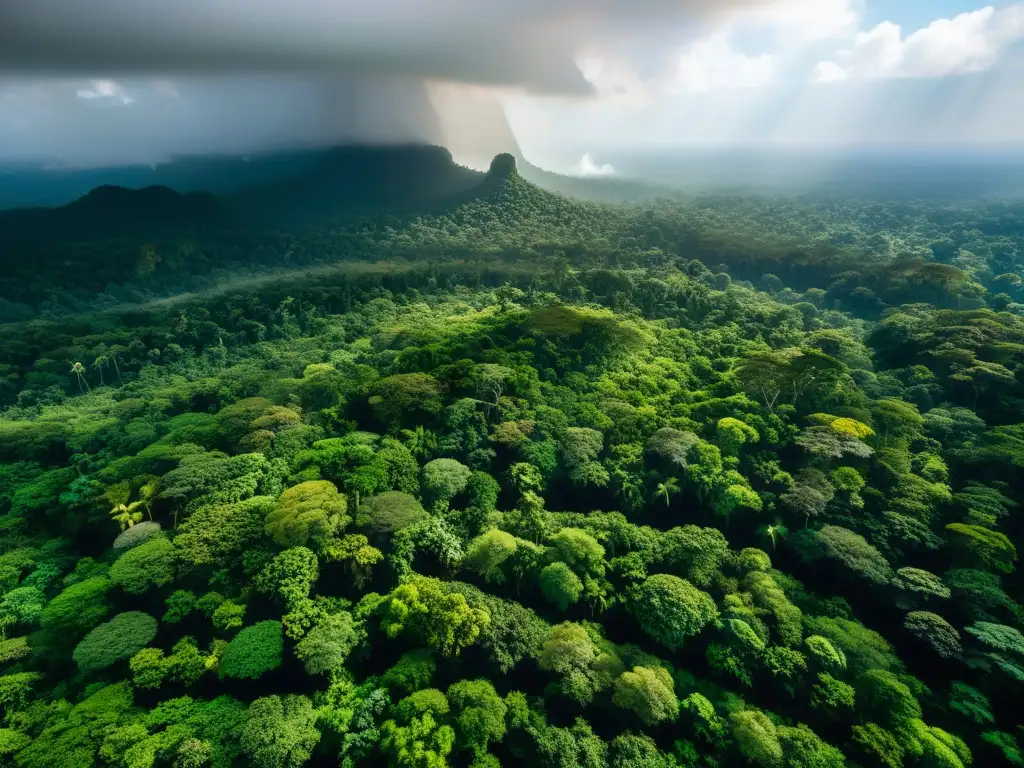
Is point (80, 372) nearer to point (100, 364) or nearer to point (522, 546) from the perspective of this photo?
point (100, 364)

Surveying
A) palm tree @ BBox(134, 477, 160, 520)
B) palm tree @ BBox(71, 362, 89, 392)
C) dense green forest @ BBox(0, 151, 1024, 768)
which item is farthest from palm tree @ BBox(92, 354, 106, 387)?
palm tree @ BBox(134, 477, 160, 520)

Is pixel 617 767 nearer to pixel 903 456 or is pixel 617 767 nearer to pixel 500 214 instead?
pixel 903 456

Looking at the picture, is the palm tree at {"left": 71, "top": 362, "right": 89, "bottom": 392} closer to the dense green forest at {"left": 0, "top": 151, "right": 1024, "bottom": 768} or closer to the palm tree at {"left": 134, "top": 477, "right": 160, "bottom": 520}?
the dense green forest at {"left": 0, "top": 151, "right": 1024, "bottom": 768}

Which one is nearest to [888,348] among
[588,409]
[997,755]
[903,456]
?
[903,456]

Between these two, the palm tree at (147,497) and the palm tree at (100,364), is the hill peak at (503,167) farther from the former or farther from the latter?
the palm tree at (147,497)

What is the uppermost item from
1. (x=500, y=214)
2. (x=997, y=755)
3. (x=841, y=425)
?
(x=500, y=214)
